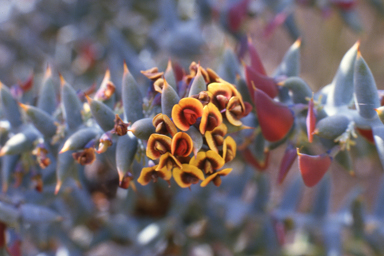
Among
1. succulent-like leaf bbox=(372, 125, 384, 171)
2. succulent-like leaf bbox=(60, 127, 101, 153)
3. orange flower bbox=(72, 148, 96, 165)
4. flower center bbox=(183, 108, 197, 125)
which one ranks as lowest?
orange flower bbox=(72, 148, 96, 165)

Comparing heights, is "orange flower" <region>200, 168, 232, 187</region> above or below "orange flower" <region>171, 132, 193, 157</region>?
below

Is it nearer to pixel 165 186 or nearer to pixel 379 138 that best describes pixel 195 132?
pixel 379 138

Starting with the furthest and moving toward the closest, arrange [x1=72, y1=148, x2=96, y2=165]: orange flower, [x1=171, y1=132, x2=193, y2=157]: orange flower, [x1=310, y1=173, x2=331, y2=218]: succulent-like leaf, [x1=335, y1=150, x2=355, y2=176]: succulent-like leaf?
1. [x1=310, y1=173, x2=331, y2=218]: succulent-like leaf
2. [x1=335, y1=150, x2=355, y2=176]: succulent-like leaf
3. [x1=72, y1=148, x2=96, y2=165]: orange flower
4. [x1=171, y1=132, x2=193, y2=157]: orange flower

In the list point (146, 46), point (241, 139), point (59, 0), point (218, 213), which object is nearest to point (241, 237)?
point (218, 213)

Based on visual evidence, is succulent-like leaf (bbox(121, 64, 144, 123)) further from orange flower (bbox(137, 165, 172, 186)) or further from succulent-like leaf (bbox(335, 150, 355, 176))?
succulent-like leaf (bbox(335, 150, 355, 176))

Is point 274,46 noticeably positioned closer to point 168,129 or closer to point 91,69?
point 91,69

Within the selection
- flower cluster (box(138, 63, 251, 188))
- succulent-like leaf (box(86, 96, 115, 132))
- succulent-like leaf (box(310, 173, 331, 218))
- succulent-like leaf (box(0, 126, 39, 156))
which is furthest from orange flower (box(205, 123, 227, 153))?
succulent-like leaf (box(310, 173, 331, 218))

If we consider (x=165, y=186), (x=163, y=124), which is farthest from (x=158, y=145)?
(x=165, y=186)

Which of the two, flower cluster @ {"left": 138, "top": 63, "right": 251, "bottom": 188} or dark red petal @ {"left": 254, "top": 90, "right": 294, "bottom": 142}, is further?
dark red petal @ {"left": 254, "top": 90, "right": 294, "bottom": 142}

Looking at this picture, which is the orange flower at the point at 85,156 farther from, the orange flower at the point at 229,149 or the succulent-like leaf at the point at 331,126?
the succulent-like leaf at the point at 331,126
